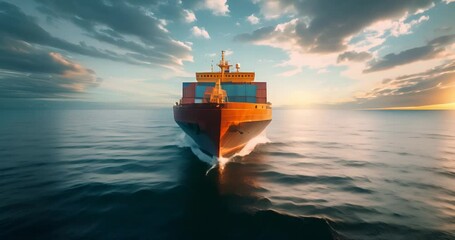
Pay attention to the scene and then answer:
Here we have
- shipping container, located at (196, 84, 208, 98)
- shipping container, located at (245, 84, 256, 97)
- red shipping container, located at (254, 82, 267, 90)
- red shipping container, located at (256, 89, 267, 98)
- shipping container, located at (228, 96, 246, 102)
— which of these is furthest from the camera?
red shipping container, located at (254, 82, 267, 90)

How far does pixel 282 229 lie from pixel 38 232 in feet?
27.3

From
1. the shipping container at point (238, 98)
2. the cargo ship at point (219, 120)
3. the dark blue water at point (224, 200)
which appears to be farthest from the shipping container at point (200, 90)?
the dark blue water at point (224, 200)

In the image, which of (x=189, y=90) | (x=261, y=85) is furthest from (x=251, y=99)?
(x=189, y=90)

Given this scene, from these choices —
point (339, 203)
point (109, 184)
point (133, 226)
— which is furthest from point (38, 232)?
point (339, 203)

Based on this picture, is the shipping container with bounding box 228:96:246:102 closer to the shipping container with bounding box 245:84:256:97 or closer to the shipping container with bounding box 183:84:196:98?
the shipping container with bounding box 245:84:256:97

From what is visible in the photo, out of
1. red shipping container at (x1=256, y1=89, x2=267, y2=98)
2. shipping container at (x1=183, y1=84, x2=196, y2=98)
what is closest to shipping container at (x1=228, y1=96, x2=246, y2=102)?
red shipping container at (x1=256, y1=89, x2=267, y2=98)

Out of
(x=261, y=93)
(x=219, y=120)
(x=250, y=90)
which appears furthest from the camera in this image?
(x=261, y=93)

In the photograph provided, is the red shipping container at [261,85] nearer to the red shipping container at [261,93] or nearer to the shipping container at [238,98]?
the red shipping container at [261,93]

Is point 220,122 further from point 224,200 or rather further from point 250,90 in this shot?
point 250,90

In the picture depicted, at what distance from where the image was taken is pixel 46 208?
26.2ft

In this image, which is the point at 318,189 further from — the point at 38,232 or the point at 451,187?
the point at 38,232

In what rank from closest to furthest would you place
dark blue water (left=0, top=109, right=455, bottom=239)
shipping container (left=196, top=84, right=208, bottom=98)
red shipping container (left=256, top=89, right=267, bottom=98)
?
1. dark blue water (left=0, top=109, right=455, bottom=239)
2. shipping container (left=196, top=84, right=208, bottom=98)
3. red shipping container (left=256, top=89, right=267, bottom=98)

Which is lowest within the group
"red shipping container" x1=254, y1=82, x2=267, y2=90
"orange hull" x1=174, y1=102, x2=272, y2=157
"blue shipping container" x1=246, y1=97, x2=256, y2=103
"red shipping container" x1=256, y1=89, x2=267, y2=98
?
"orange hull" x1=174, y1=102, x2=272, y2=157

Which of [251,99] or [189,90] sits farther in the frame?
[189,90]
